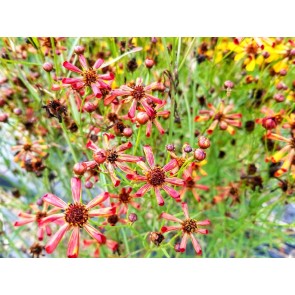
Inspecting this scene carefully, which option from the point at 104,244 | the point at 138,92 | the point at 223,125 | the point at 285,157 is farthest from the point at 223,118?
the point at 104,244

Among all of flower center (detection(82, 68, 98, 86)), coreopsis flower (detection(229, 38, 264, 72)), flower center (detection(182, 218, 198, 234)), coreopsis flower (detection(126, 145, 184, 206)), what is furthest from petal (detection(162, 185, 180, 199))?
coreopsis flower (detection(229, 38, 264, 72))

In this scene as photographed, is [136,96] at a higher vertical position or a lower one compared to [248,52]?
lower

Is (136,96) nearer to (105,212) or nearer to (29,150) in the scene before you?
(105,212)

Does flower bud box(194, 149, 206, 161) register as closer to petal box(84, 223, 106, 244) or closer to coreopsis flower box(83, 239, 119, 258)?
petal box(84, 223, 106, 244)

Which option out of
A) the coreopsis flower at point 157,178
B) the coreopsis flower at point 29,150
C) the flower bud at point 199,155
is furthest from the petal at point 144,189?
the coreopsis flower at point 29,150
